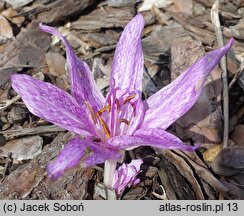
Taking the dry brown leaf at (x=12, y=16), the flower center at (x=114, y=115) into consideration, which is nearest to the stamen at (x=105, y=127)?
the flower center at (x=114, y=115)

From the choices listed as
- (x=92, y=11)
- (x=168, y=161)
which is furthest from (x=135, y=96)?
(x=92, y=11)

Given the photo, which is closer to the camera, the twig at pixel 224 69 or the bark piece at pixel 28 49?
the twig at pixel 224 69

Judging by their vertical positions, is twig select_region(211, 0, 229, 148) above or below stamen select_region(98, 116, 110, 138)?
below

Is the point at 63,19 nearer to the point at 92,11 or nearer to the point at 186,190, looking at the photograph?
the point at 92,11

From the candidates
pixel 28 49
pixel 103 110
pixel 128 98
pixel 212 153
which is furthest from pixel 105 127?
pixel 28 49

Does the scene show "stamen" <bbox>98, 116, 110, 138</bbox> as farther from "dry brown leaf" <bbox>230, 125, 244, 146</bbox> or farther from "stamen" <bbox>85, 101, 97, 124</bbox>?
"dry brown leaf" <bbox>230, 125, 244, 146</bbox>

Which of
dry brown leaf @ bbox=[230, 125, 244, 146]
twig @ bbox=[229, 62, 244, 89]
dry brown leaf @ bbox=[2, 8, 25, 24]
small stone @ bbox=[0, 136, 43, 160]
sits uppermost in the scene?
dry brown leaf @ bbox=[2, 8, 25, 24]

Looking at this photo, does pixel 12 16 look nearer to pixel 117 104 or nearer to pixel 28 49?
pixel 28 49

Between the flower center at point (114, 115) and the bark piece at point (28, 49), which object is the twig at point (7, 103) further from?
the flower center at point (114, 115)

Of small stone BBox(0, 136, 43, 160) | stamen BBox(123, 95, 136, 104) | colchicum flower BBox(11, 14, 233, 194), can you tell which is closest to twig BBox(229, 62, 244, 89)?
colchicum flower BBox(11, 14, 233, 194)
